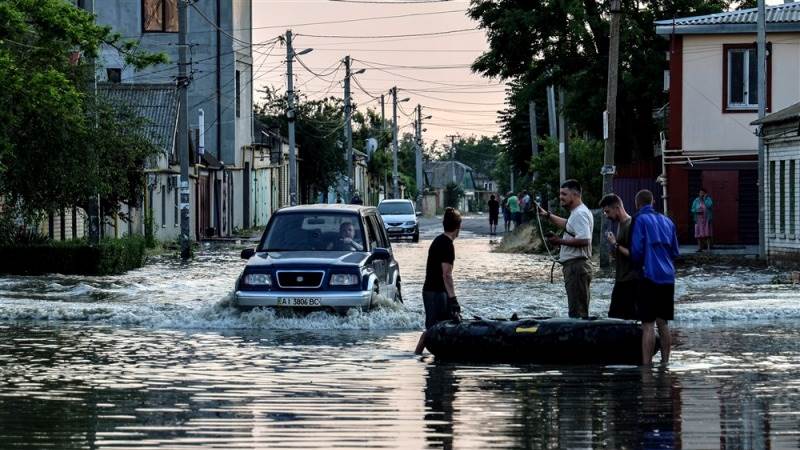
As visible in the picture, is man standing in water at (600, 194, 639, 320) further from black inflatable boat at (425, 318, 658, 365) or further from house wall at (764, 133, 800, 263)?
house wall at (764, 133, 800, 263)

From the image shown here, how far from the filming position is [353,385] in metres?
14.6

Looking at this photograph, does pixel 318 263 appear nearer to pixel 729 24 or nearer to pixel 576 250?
pixel 576 250

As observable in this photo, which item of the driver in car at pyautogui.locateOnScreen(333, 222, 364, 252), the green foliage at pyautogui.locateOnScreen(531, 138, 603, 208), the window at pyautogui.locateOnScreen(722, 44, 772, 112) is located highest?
the window at pyautogui.locateOnScreen(722, 44, 772, 112)

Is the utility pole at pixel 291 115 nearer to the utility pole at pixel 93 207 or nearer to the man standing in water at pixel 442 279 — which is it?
the utility pole at pixel 93 207

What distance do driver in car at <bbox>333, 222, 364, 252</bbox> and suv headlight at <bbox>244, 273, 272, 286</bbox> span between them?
4.65 ft

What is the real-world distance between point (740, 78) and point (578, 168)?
33.1ft

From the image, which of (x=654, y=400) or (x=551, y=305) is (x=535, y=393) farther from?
(x=551, y=305)

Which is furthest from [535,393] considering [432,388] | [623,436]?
[623,436]

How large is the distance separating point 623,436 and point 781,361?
20.8 feet

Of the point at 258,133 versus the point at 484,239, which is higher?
the point at 258,133

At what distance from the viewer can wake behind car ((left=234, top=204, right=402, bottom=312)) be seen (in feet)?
70.8

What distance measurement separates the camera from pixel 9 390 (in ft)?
46.3

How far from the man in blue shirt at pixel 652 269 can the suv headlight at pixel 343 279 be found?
578 centimetres

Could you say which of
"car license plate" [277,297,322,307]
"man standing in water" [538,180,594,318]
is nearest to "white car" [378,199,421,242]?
"car license plate" [277,297,322,307]
